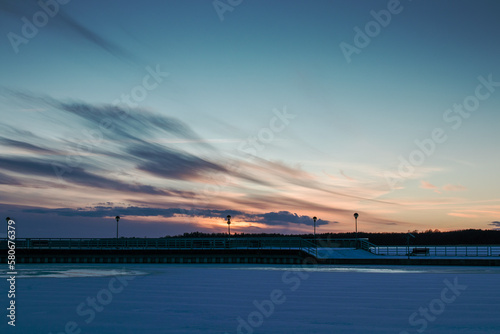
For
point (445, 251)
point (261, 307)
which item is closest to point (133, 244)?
point (445, 251)

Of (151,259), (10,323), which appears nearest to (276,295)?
(10,323)

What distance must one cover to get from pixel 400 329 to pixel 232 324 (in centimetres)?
545

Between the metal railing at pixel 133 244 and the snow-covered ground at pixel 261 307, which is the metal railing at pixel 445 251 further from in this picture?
the snow-covered ground at pixel 261 307

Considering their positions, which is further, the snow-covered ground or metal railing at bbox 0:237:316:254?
metal railing at bbox 0:237:316:254

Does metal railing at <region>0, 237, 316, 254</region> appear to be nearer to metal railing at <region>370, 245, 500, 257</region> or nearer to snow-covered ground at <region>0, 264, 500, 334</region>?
metal railing at <region>370, 245, 500, 257</region>

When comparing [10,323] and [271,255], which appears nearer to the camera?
[10,323]

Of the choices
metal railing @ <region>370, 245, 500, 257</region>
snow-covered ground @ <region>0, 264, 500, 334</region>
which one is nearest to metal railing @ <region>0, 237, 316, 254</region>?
metal railing @ <region>370, 245, 500, 257</region>

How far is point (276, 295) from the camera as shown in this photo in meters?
25.0

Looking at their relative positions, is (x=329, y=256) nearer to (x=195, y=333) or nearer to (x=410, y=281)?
(x=410, y=281)

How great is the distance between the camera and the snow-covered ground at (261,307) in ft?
54.1

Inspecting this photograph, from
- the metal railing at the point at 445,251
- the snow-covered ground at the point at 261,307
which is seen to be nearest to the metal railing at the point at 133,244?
the metal railing at the point at 445,251

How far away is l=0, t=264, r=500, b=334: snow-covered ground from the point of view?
1650 centimetres

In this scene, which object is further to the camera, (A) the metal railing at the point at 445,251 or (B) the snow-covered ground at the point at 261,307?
(A) the metal railing at the point at 445,251

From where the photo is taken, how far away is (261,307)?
20.9m
